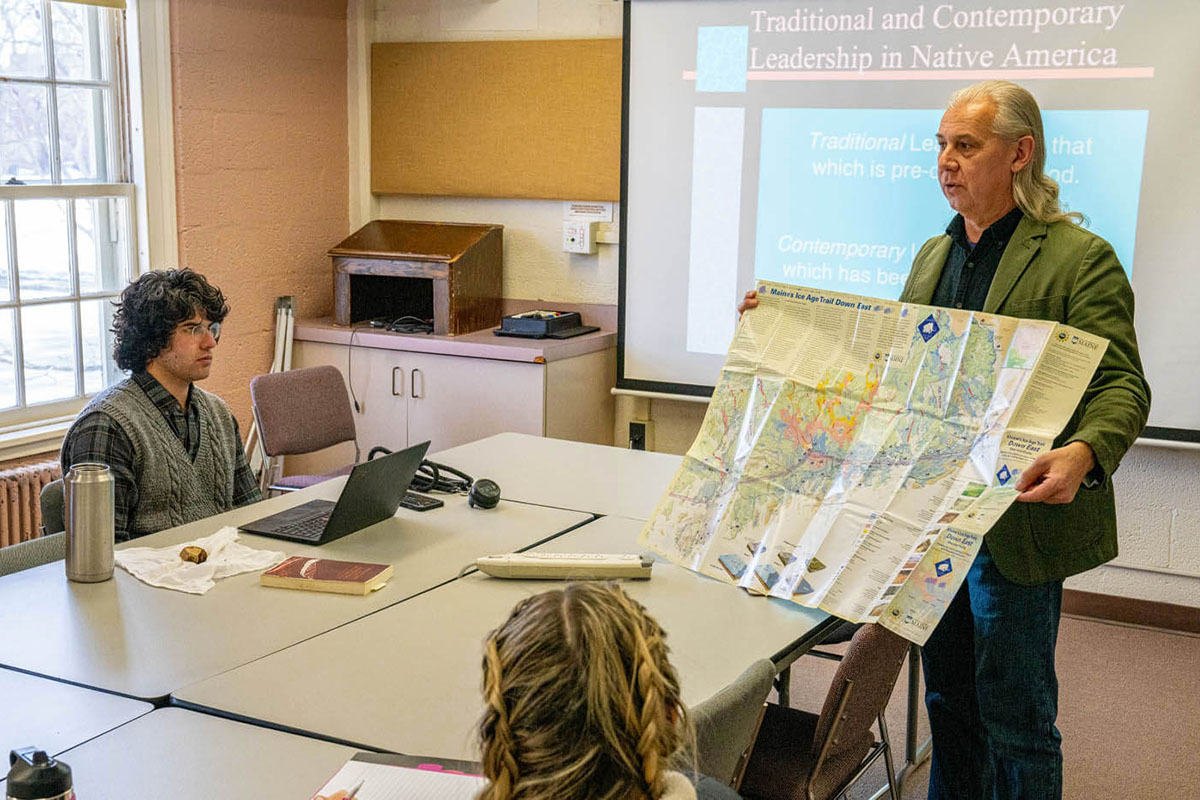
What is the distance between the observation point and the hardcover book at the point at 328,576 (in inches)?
86.7

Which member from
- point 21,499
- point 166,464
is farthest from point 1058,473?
point 21,499

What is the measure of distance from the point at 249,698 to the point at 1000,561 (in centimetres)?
131

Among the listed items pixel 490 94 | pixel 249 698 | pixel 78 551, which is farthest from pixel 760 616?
pixel 490 94

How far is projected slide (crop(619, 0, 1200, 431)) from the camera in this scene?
3.82m

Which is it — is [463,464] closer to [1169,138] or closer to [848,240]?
[848,240]

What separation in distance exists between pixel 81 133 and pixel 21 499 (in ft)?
4.41

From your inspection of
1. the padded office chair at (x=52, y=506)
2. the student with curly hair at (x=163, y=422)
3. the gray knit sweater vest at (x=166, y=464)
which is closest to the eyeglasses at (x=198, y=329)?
the student with curly hair at (x=163, y=422)

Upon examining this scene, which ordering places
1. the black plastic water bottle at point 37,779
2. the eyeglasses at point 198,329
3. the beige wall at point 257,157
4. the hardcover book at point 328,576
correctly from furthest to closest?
the beige wall at point 257,157 < the eyeglasses at point 198,329 < the hardcover book at point 328,576 < the black plastic water bottle at point 37,779

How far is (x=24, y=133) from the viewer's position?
403 centimetres

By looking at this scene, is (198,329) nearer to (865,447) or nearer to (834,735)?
(865,447)

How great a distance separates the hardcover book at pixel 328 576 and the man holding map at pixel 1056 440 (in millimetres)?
1143

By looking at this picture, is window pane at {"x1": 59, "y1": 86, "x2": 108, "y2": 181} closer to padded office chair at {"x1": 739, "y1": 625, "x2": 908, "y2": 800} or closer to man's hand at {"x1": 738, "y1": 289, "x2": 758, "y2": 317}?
man's hand at {"x1": 738, "y1": 289, "x2": 758, "y2": 317}

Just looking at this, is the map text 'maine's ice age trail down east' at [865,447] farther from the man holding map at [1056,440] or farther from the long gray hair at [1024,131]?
the long gray hair at [1024,131]

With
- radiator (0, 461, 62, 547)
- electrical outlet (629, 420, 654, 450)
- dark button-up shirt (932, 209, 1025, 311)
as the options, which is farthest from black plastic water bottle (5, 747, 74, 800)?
electrical outlet (629, 420, 654, 450)
